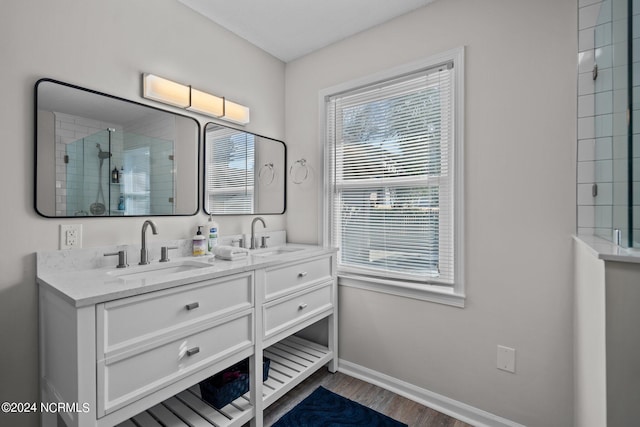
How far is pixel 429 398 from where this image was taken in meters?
1.87

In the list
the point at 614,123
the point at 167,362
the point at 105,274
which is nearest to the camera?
the point at 614,123

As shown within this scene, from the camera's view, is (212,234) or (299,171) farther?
(299,171)

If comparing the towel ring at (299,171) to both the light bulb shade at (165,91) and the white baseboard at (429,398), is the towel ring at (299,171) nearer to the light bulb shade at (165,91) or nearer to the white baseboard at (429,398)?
the light bulb shade at (165,91)

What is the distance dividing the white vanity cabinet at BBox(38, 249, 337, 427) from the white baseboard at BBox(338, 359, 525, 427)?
1.37 feet

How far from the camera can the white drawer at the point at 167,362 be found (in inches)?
40.8

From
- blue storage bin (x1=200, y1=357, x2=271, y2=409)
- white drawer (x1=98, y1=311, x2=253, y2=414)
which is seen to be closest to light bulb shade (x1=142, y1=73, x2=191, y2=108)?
white drawer (x1=98, y1=311, x2=253, y2=414)

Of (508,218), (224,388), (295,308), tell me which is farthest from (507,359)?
(224,388)

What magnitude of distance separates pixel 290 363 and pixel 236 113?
180 cm

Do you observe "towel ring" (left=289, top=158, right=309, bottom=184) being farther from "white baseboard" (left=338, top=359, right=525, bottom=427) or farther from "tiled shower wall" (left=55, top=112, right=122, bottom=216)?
"white baseboard" (left=338, top=359, right=525, bottom=427)

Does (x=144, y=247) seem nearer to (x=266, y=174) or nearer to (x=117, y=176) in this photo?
(x=117, y=176)

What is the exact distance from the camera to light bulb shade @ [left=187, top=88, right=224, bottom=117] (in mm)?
1891

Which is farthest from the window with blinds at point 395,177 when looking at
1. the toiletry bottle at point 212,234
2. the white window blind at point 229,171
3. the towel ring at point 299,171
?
the toiletry bottle at point 212,234

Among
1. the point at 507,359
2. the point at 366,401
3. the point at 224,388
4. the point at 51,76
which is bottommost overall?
the point at 366,401

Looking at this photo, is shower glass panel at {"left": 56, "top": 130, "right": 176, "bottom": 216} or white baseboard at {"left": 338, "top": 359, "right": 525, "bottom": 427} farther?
white baseboard at {"left": 338, "top": 359, "right": 525, "bottom": 427}
